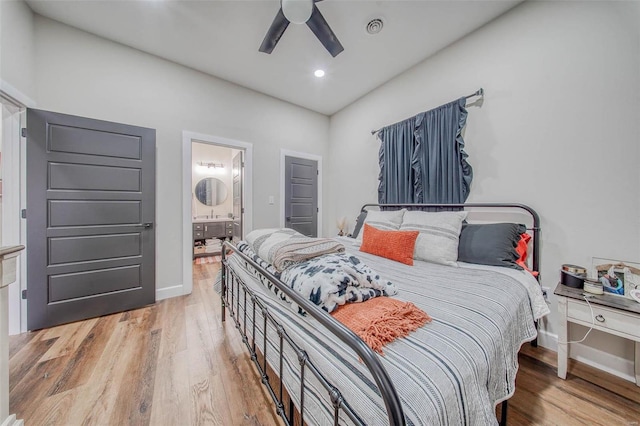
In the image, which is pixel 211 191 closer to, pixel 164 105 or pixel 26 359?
pixel 164 105

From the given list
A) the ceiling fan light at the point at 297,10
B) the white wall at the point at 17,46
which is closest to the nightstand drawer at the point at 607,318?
the ceiling fan light at the point at 297,10

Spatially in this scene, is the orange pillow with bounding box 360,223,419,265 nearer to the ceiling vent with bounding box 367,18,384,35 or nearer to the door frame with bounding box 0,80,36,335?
the ceiling vent with bounding box 367,18,384,35

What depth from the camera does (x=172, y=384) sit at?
1.42 metres

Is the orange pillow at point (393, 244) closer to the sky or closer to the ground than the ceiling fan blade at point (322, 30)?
closer to the ground

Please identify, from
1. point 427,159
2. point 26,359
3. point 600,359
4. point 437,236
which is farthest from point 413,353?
point 26,359

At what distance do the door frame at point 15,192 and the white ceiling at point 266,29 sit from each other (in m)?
1.07

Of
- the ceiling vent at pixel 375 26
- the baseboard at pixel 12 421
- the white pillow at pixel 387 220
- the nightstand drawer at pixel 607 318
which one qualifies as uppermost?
the ceiling vent at pixel 375 26

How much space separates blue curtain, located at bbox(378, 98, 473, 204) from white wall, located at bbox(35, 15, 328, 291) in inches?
65.3

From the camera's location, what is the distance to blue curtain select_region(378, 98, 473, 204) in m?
2.29

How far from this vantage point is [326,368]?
28.8 inches

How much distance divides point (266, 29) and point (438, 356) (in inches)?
114

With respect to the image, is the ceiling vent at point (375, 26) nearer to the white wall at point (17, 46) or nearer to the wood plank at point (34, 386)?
the white wall at point (17, 46)

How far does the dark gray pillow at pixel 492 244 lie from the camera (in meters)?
1.69

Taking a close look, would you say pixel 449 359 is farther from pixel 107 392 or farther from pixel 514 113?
pixel 514 113
